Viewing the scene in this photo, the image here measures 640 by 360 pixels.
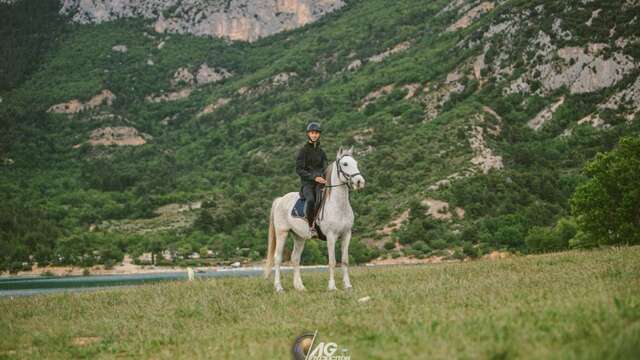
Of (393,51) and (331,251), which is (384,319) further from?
(393,51)

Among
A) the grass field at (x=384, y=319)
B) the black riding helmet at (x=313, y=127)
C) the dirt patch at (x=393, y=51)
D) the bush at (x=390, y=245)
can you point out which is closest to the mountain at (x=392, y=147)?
the dirt patch at (x=393, y=51)

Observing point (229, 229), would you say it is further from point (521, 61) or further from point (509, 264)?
point (509, 264)

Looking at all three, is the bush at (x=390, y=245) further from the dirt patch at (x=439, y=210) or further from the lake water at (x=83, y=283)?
the lake water at (x=83, y=283)

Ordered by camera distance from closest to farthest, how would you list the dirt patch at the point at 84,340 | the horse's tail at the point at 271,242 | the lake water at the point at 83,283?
the dirt patch at the point at 84,340 < the horse's tail at the point at 271,242 < the lake water at the point at 83,283

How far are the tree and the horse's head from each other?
108 ft

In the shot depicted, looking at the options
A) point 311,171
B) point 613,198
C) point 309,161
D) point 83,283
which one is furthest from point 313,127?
point 83,283

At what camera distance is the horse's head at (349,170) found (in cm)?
1542

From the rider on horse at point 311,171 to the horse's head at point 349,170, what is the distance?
583 millimetres

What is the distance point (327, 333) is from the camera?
32.7ft

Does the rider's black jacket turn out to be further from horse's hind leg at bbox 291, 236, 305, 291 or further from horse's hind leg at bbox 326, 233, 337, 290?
horse's hind leg at bbox 291, 236, 305, 291

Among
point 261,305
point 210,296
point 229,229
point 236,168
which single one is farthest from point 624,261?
point 236,168

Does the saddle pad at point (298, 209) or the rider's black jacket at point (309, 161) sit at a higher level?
the rider's black jacket at point (309, 161)

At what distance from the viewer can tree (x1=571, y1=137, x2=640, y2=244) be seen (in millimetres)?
44219

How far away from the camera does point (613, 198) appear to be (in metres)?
46.7
